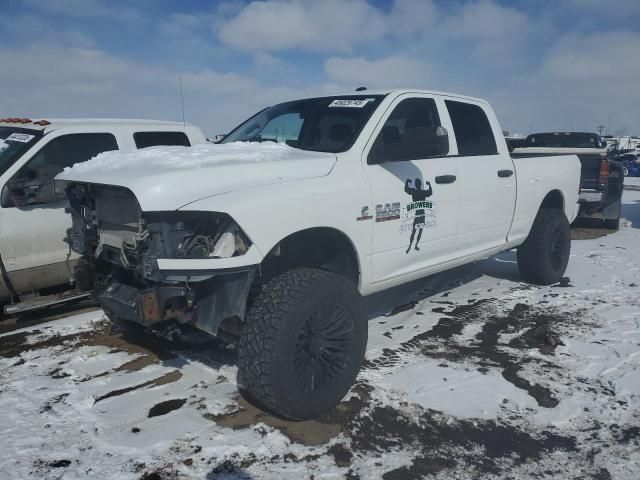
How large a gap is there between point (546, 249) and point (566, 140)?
6.42 m

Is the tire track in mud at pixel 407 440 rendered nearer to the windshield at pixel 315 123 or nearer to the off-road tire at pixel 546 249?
the windshield at pixel 315 123

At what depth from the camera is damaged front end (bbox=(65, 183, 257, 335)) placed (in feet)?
8.60

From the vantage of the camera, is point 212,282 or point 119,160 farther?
point 119,160

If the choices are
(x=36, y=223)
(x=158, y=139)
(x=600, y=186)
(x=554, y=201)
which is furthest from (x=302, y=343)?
(x=600, y=186)

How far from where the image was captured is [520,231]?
5285 mm

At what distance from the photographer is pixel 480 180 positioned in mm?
4426

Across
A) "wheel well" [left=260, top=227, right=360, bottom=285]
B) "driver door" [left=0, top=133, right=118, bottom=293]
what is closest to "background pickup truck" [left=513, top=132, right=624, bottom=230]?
"wheel well" [left=260, top=227, right=360, bottom=285]

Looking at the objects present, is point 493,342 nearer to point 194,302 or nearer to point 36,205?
point 194,302

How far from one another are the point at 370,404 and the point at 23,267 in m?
3.39

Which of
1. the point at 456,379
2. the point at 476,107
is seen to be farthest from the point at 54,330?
the point at 476,107

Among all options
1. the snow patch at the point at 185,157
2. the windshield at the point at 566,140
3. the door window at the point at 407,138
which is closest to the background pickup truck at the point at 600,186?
the windshield at the point at 566,140

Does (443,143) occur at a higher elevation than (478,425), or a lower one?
higher

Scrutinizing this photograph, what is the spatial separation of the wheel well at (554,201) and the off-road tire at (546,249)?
0.12m

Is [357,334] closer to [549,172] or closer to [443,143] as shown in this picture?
[443,143]
